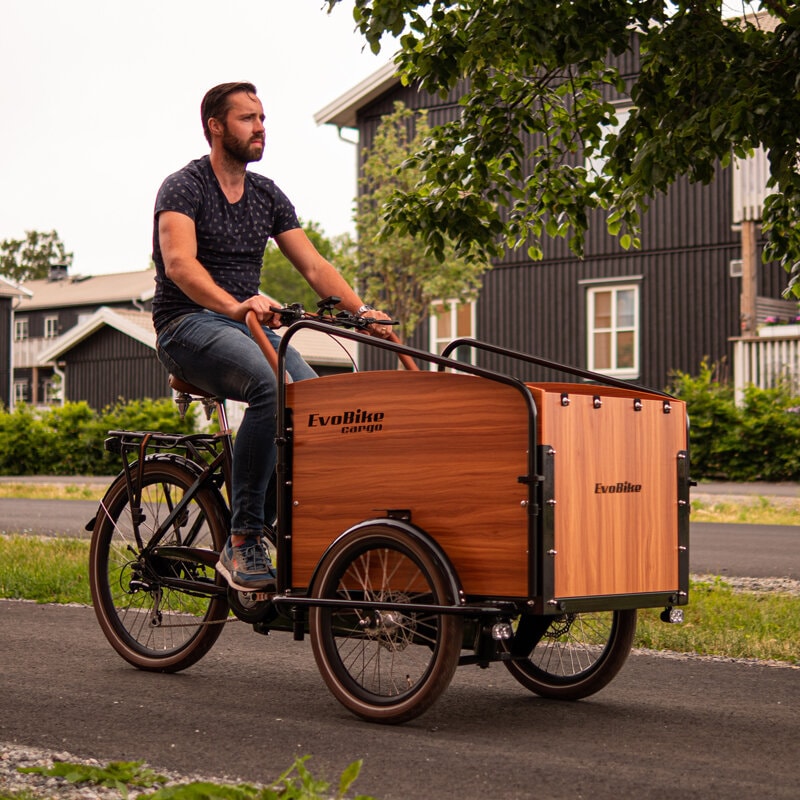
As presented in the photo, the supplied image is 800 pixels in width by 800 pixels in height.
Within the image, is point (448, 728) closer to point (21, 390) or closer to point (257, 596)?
point (257, 596)

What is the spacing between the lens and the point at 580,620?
191 inches

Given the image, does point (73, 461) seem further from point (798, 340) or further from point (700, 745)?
point (700, 745)

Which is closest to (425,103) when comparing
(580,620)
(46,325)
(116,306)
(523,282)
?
(523,282)

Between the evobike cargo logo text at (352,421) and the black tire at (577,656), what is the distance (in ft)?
2.86

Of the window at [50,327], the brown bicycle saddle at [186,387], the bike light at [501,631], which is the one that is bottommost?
the bike light at [501,631]

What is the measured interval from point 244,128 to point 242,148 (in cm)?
7

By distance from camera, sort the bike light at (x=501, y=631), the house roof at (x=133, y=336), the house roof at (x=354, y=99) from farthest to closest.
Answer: the house roof at (x=133, y=336), the house roof at (x=354, y=99), the bike light at (x=501, y=631)

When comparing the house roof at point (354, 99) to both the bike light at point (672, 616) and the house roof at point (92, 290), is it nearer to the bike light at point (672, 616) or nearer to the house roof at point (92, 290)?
the bike light at point (672, 616)

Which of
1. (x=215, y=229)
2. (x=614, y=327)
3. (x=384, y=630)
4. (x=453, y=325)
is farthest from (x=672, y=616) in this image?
(x=453, y=325)

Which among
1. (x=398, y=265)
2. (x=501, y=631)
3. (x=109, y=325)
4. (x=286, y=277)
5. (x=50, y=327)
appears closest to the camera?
(x=501, y=631)

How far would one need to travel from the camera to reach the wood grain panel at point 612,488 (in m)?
4.15

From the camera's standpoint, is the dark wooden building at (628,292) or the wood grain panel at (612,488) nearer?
the wood grain panel at (612,488)

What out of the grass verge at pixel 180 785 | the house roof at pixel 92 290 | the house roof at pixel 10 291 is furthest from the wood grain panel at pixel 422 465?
the house roof at pixel 92 290

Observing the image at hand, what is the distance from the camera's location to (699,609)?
6973 mm
